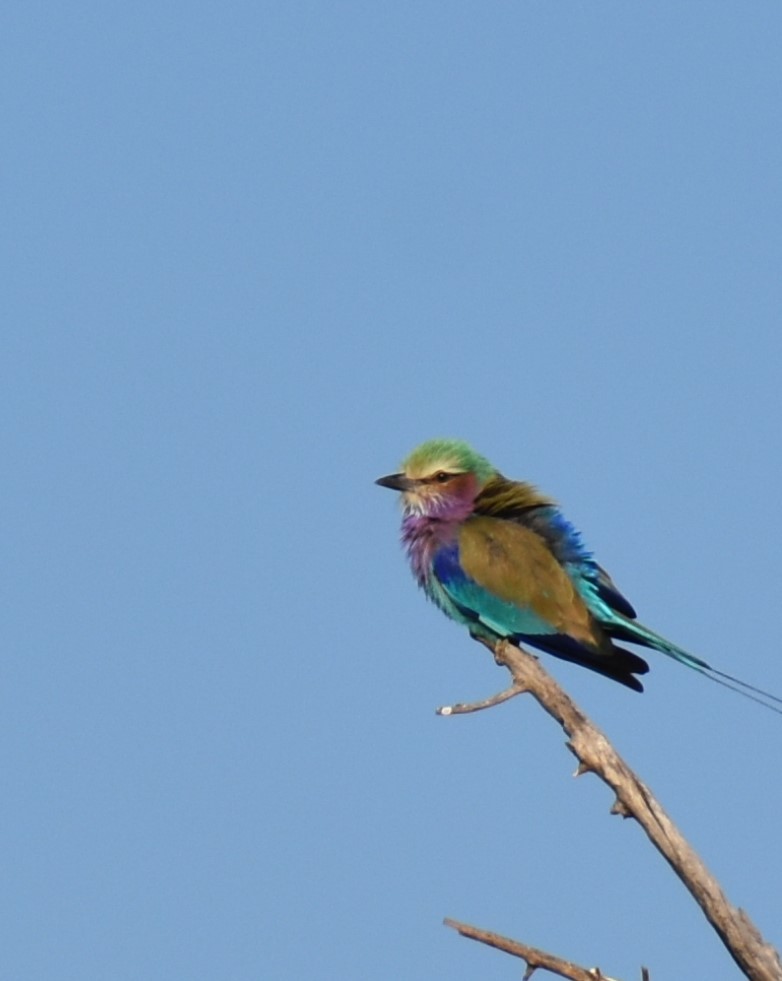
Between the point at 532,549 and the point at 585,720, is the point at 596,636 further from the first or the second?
the point at 585,720

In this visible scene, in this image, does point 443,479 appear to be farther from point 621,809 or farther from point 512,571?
point 621,809

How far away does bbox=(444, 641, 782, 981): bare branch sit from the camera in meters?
6.05

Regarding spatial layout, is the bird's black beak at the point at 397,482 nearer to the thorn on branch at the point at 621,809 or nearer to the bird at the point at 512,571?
the bird at the point at 512,571

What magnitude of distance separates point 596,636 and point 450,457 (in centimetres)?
117

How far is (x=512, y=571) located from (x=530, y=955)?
2.70 meters

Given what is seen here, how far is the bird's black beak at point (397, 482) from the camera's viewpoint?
9094mm

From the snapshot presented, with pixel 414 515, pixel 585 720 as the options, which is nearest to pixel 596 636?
pixel 414 515

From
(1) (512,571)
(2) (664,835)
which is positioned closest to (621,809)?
(2) (664,835)

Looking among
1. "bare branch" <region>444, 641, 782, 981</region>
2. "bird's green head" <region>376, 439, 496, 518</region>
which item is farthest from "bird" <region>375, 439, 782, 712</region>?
"bare branch" <region>444, 641, 782, 981</region>

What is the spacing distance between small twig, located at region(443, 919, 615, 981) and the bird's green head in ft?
10.1

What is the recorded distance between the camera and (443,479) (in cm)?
896

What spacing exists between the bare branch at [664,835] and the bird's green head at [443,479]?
198cm

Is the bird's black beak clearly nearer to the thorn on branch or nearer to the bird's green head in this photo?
the bird's green head

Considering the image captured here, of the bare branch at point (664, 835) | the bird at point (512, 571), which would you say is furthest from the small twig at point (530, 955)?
the bird at point (512, 571)
